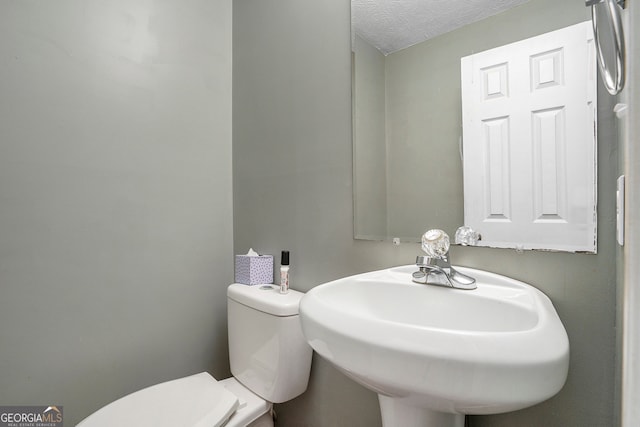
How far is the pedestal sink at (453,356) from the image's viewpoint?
1.33ft

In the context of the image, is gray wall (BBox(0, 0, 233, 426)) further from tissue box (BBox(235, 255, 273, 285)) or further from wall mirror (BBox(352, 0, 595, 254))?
wall mirror (BBox(352, 0, 595, 254))

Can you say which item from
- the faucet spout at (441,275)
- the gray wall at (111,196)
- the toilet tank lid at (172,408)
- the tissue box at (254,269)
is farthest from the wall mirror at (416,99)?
the gray wall at (111,196)

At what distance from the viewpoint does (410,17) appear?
0.94m

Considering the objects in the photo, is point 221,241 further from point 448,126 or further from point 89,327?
point 448,126

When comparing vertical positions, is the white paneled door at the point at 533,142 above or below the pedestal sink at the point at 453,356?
above

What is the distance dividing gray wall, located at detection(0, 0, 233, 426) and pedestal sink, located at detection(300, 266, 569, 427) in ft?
3.06

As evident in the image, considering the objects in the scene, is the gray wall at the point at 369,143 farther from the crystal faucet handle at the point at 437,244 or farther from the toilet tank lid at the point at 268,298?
the toilet tank lid at the point at 268,298

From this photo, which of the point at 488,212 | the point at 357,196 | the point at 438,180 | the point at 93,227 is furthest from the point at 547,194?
the point at 93,227

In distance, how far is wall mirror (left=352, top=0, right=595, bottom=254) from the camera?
800mm

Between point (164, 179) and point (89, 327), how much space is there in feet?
2.03

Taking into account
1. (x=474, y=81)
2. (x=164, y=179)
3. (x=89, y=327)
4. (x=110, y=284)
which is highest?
(x=474, y=81)

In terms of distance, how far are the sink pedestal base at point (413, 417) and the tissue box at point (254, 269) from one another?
704 millimetres

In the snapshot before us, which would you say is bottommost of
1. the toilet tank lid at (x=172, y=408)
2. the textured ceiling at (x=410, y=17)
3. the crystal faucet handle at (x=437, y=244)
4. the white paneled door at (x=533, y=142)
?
the toilet tank lid at (x=172, y=408)

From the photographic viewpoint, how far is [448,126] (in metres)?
0.86
